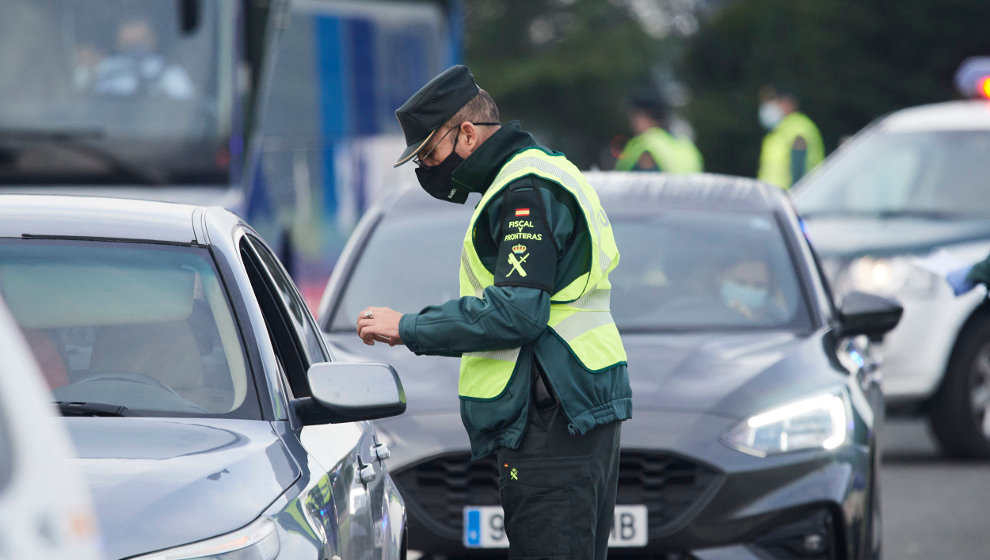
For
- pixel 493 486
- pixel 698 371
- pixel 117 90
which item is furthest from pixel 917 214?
pixel 493 486

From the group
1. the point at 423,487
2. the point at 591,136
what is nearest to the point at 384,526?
A: the point at 423,487

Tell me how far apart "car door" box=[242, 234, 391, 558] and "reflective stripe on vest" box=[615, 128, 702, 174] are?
370 inches

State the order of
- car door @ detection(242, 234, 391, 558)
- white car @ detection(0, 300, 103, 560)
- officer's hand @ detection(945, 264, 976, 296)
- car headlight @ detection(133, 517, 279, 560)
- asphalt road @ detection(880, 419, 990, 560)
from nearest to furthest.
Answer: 1. white car @ detection(0, 300, 103, 560)
2. car headlight @ detection(133, 517, 279, 560)
3. car door @ detection(242, 234, 391, 558)
4. officer's hand @ detection(945, 264, 976, 296)
5. asphalt road @ detection(880, 419, 990, 560)

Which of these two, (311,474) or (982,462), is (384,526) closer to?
(311,474)

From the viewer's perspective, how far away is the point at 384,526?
13.8 ft

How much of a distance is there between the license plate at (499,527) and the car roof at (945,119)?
689 cm

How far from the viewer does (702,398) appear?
567 cm

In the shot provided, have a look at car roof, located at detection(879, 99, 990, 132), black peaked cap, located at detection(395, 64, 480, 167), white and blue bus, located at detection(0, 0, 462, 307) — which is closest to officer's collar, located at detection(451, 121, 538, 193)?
black peaked cap, located at detection(395, 64, 480, 167)

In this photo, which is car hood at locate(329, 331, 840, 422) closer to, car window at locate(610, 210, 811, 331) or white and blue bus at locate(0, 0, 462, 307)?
car window at locate(610, 210, 811, 331)

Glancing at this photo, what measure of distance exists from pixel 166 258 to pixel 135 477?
93cm

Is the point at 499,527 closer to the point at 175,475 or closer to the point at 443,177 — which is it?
the point at 443,177

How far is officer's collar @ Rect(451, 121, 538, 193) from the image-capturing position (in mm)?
4148

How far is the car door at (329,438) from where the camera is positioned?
3.78 meters

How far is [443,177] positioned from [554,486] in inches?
30.1
